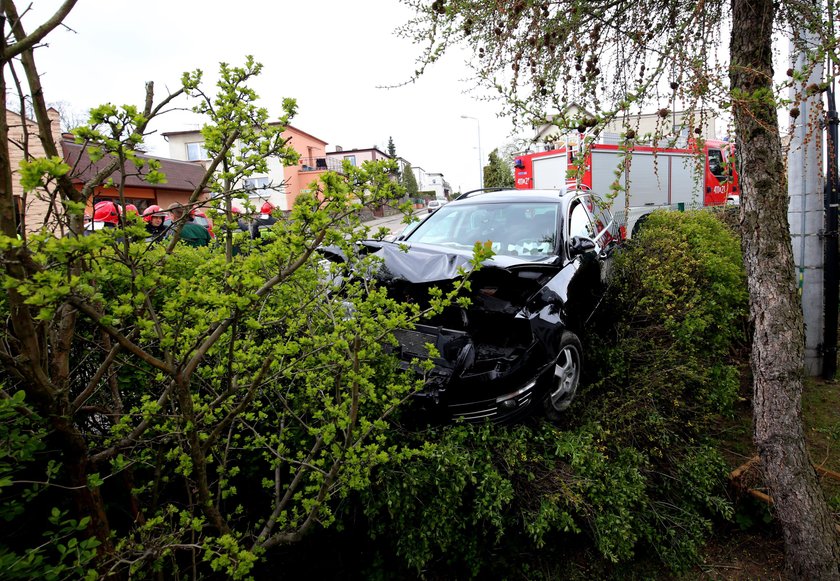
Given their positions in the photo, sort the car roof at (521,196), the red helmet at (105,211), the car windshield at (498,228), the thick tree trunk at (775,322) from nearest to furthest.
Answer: the thick tree trunk at (775,322)
the red helmet at (105,211)
the car windshield at (498,228)
the car roof at (521,196)

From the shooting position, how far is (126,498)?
2.26 metres

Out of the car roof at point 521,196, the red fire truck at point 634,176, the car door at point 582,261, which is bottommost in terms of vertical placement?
the car door at point 582,261

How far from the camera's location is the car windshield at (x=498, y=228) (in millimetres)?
4641

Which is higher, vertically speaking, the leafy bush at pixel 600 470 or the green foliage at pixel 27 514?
the green foliage at pixel 27 514

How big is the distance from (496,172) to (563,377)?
1144 inches

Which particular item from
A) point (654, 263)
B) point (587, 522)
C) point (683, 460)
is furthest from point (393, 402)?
point (654, 263)

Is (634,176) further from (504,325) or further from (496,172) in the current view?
(496,172)

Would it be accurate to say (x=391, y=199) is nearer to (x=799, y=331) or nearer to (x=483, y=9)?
(x=483, y=9)

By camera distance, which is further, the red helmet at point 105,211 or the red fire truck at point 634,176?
the red fire truck at point 634,176

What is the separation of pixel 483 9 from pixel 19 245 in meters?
3.06

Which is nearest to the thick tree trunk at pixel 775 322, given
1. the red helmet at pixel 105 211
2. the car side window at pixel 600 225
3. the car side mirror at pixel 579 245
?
the car side mirror at pixel 579 245

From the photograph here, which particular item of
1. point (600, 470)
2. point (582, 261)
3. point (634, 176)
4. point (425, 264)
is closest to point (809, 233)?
point (582, 261)

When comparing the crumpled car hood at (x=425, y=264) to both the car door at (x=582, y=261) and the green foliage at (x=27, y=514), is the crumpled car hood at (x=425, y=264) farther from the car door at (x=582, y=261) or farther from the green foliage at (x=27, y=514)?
the green foliage at (x=27, y=514)

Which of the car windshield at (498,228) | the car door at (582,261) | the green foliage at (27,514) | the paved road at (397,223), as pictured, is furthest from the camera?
the car windshield at (498,228)
